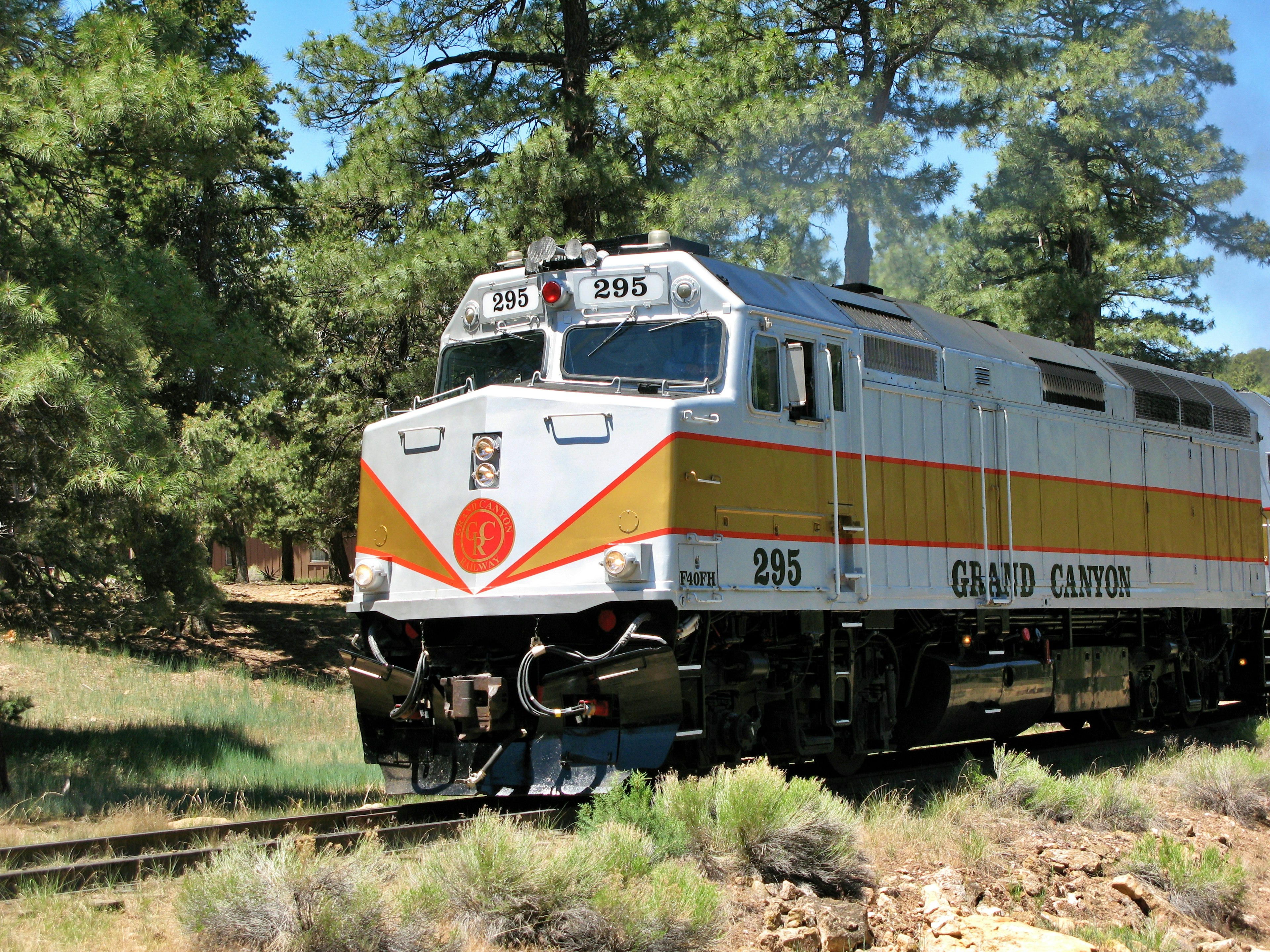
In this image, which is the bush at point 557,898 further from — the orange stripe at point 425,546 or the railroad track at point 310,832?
the orange stripe at point 425,546

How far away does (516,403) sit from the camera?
8.38 metres

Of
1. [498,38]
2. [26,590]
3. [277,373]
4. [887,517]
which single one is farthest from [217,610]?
[887,517]

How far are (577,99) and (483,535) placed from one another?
1048 cm

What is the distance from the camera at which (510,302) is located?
931 centimetres

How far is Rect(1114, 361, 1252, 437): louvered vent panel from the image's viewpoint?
13594 mm

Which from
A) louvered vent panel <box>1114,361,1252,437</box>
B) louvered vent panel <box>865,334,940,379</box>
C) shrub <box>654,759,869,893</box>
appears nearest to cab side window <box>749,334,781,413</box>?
louvered vent panel <box>865,334,940,379</box>

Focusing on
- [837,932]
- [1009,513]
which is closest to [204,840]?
[837,932]

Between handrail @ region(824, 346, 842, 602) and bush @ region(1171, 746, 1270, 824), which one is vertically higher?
handrail @ region(824, 346, 842, 602)

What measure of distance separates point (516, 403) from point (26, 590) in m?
8.91

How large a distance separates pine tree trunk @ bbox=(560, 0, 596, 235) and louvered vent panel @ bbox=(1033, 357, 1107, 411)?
7.04 m

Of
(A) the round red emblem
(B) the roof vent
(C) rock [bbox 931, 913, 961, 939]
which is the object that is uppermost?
(B) the roof vent

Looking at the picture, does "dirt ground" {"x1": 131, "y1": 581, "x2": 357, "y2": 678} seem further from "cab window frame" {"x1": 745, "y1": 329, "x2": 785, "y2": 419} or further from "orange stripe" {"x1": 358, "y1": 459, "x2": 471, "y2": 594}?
"cab window frame" {"x1": 745, "y1": 329, "x2": 785, "y2": 419}

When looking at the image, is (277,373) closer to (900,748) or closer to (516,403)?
(516,403)

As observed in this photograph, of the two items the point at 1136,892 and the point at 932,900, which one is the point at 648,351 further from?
the point at 1136,892
